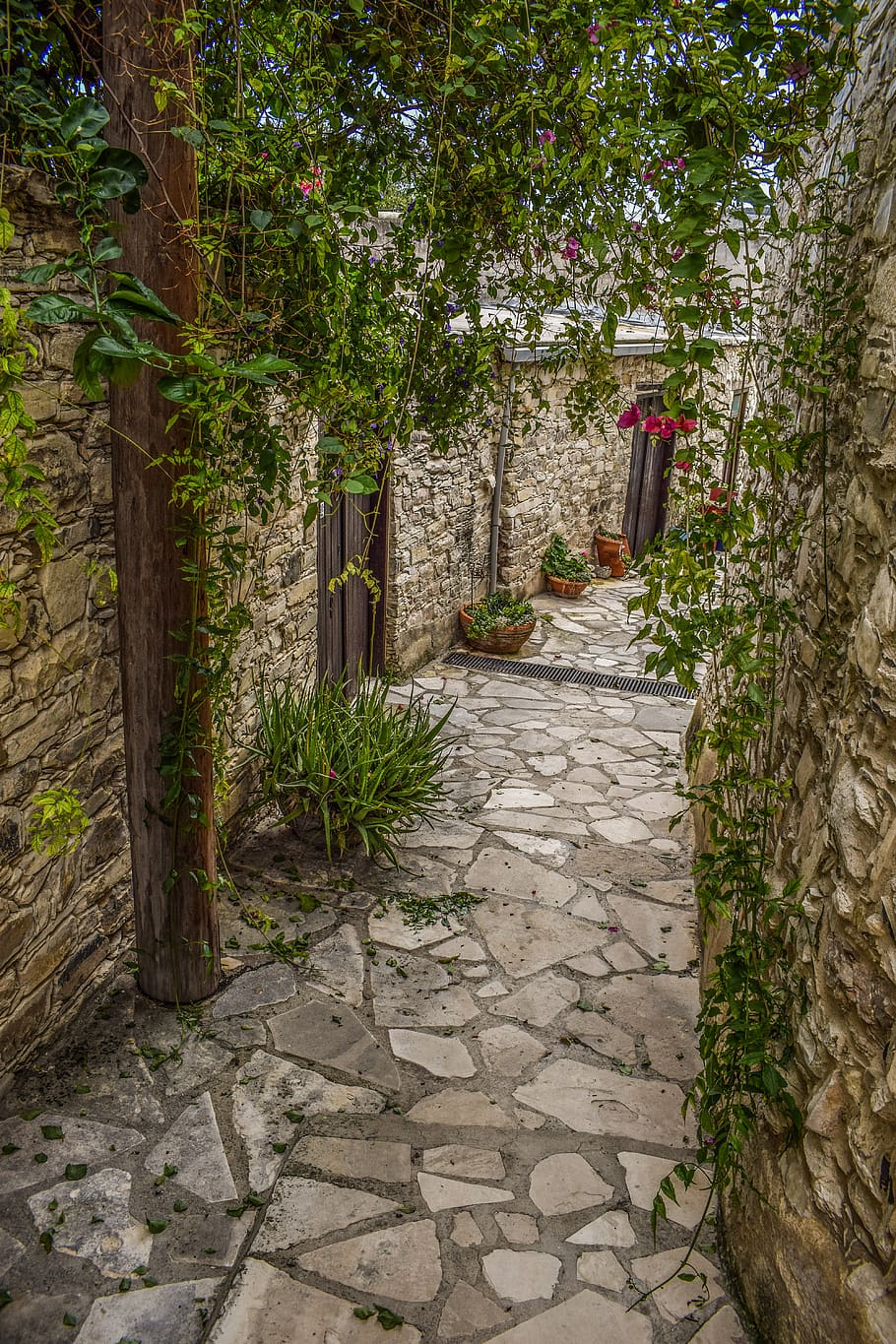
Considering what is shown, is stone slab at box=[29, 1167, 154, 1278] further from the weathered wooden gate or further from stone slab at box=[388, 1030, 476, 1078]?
the weathered wooden gate

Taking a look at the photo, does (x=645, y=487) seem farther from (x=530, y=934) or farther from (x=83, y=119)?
(x=83, y=119)

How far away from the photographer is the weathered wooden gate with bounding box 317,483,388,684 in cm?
564

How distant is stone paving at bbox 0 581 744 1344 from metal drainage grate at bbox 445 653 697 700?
2.58m

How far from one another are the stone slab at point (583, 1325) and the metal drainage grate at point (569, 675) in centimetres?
491

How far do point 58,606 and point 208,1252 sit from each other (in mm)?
1753

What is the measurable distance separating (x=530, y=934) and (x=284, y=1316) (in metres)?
1.90

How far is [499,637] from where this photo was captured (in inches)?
293

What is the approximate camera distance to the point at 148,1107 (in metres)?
2.85

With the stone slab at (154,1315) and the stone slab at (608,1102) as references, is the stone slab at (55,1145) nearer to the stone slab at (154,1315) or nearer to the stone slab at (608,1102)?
the stone slab at (154,1315)

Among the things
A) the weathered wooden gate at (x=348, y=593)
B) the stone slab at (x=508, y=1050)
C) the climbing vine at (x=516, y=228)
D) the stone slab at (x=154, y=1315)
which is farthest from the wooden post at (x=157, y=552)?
the weathered wooden gate at (x=348, y=593)

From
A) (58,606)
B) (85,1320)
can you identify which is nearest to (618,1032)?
(85,1320)

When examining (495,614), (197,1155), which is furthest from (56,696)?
(495,614)

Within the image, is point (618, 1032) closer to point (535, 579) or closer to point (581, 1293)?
point (581, 1293)

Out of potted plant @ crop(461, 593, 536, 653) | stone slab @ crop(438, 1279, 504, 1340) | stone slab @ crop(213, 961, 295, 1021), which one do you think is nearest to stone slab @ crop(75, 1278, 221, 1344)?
stone slab @ crop(438, 1279, 504, 1340)
